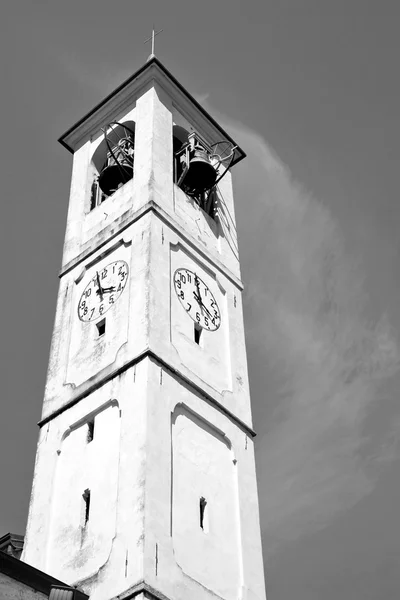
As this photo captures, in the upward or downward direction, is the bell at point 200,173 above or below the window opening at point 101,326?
above

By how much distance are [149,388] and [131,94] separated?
14.2 meters

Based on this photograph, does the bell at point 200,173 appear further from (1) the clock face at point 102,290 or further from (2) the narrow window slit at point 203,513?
(2) the narrow window slit at point 203,513

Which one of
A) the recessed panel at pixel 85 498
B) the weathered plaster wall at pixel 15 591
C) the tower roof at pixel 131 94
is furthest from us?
the tower roof at pixel 131 94

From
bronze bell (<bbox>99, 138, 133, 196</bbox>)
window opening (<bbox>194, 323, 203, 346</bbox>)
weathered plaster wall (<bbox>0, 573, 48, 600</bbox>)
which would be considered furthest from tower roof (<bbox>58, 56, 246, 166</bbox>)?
weathered plaster wall (<bbox>0, 573, 48, 600</bbox>)

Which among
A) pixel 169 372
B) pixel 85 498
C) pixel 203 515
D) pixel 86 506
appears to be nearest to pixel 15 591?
pixel 86 506

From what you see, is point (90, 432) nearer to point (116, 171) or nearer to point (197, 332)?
point (197, 332)

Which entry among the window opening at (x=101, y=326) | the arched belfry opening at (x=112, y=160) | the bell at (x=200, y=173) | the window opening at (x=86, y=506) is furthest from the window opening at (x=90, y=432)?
the bell at (x=200, y=173)

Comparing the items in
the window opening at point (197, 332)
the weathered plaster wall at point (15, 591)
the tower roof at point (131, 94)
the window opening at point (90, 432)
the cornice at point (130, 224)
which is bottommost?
the weathered plaster wall at point (15, 591)

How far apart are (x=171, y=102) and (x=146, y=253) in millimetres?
8877

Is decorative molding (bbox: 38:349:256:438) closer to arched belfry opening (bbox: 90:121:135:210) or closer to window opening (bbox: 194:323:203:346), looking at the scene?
window opening (bbox: 194:323:203:346)

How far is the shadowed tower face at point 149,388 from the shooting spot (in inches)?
859

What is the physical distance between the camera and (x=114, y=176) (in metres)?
32.1

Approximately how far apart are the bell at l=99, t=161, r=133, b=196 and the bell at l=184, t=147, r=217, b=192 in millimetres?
1985

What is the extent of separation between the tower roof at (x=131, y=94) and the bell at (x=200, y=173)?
284 centimetres
